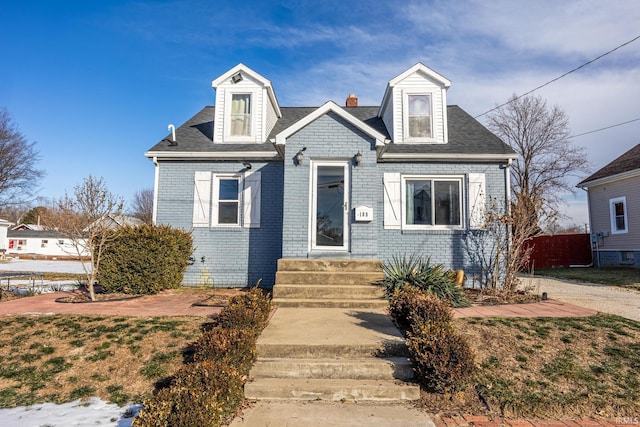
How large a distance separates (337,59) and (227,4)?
4.11 m

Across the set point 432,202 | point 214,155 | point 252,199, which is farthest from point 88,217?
point 432,202

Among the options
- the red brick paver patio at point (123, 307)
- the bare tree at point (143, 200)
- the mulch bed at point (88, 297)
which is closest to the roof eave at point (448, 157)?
the red brick paver patio at point (123, 307)

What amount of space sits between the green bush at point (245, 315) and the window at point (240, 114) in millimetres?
6418

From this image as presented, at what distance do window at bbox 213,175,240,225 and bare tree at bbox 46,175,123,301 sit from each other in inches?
99.4

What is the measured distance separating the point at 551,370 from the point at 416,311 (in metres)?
1.61

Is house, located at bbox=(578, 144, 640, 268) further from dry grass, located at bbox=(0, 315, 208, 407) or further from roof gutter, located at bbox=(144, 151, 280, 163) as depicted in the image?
dry grass, located at bbox=(0, 315, 208, 407)

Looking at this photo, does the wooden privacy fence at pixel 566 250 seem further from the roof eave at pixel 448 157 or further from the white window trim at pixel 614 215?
the roof eave at pixel 448 157

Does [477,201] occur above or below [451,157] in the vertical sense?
below

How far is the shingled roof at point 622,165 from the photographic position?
50.1 ft

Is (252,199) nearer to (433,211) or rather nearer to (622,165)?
(433,211)

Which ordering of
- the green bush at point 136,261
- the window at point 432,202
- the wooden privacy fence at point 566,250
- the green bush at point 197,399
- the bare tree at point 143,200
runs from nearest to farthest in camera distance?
the green bush at point 197,399, the green bush at point 136,261, the window at point 432,202, the wooden privacy fence at point 566,250, the bare tree at point 143,200

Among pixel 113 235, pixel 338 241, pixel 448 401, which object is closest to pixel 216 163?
pixel 113 235

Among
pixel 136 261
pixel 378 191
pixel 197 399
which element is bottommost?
pixel 197 399

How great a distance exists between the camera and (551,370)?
400 cm
